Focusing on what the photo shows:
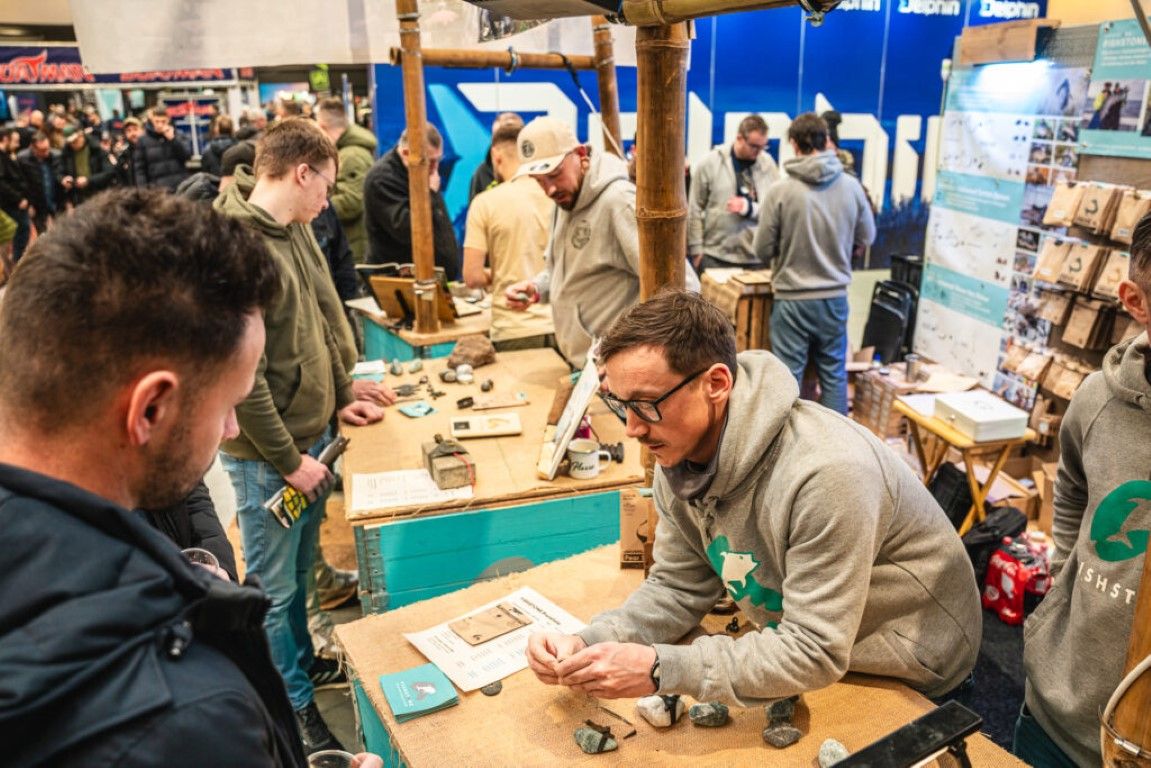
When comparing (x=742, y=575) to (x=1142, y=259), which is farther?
(x=742, y=575)

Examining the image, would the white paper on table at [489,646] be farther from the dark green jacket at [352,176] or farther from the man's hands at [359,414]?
the dark green jacket at [352,176]

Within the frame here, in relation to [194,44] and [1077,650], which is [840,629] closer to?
[1077,650]

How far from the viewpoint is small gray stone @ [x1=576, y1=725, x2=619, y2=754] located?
5.41 ft

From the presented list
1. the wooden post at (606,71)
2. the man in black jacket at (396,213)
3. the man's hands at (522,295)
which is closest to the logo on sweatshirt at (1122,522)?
the man's hands at (522,295)

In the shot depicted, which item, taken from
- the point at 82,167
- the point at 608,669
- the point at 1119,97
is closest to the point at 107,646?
the point at 608,669

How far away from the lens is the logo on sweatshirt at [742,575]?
181 centimetres

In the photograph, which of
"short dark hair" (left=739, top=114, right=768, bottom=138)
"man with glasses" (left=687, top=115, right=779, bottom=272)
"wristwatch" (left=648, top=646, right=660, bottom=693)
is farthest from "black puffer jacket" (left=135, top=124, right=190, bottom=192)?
"wristwatch" (left=648, top=646, right=660, bottom=693)

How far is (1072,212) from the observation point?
190 inches

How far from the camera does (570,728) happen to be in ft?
5.66

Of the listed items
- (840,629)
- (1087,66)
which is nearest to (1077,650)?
(840,629)

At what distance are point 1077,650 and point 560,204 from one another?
2560mm

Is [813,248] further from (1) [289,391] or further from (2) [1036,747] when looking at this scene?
(2) [1036,747]

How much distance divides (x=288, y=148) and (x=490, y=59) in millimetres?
2051

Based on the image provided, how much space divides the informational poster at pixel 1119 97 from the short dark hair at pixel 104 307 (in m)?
4.91
